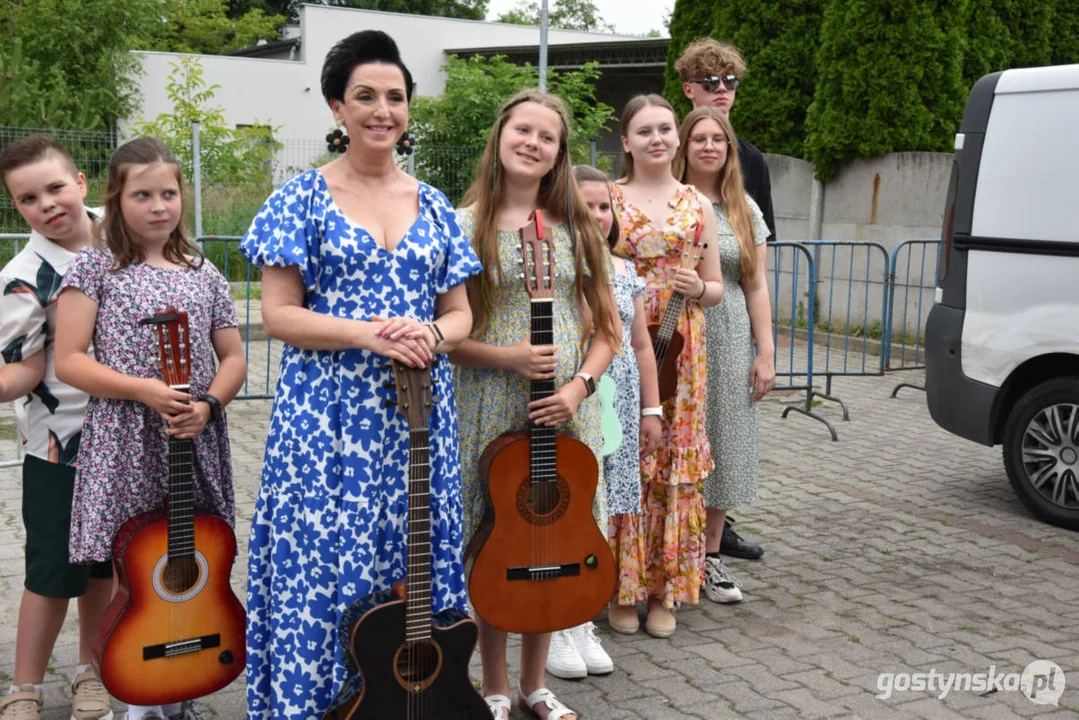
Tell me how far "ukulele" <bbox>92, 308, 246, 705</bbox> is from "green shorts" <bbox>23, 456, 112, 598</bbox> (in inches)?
11.1

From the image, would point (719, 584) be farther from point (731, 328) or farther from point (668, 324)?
point (668, 324)

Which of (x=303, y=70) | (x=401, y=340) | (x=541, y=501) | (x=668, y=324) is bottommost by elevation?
(x=541, y=501)

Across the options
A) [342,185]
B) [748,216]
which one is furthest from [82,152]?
[342,185]

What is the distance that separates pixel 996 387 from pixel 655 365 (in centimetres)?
302

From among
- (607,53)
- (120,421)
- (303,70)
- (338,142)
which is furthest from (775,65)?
(303,70)

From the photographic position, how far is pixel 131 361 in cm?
336

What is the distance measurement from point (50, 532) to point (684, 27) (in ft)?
46.6

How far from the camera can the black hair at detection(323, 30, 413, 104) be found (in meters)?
3.06

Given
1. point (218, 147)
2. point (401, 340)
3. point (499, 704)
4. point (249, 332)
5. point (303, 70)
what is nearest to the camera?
point (401, 340)

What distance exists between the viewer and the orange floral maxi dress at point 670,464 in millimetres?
4547

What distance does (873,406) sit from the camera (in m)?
9.98

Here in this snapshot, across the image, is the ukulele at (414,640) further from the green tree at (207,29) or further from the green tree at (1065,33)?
the green tree at (207,29)

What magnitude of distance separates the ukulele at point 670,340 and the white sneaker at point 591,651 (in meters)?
0.99

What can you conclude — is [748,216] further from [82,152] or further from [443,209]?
[82,152]
